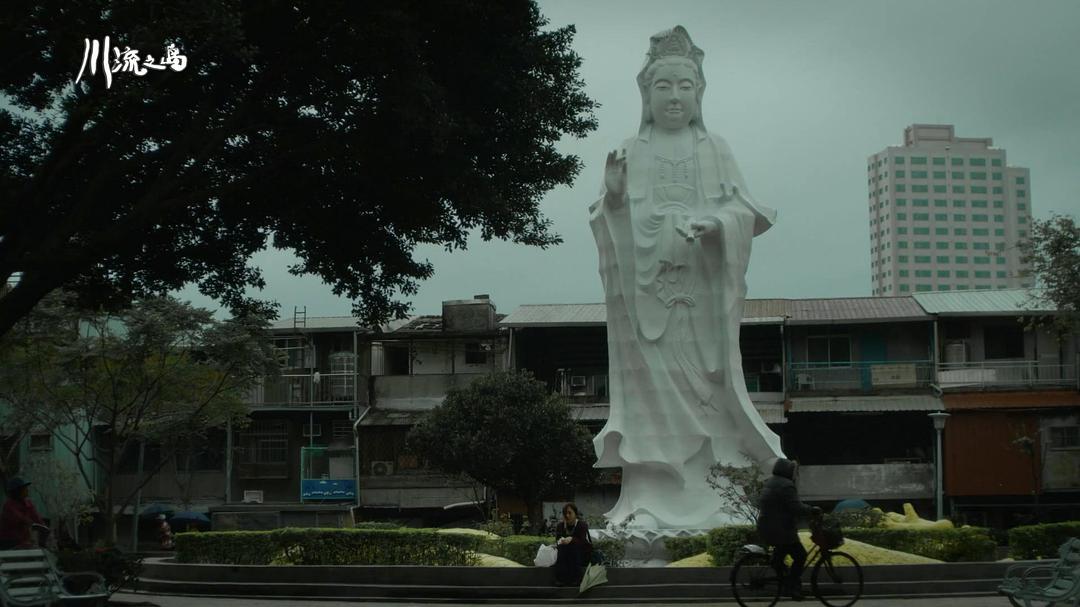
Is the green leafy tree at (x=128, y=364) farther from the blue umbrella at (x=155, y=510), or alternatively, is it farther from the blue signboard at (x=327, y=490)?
the blue umbrella at (x=155, y=510)

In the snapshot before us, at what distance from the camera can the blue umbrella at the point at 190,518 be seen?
41.0 meters

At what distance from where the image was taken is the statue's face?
75.6 ft

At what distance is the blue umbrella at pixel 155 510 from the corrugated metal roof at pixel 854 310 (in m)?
19.1

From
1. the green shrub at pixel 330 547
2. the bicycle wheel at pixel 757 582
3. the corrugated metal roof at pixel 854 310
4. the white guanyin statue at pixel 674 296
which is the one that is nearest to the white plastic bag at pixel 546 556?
the green shrub at pixel 330 547

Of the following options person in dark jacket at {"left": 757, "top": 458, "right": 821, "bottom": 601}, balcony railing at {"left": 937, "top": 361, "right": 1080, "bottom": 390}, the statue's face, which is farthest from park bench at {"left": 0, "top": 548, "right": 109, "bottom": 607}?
balcony railing at {"left": 937, "top": 361, "right": 1080, "bottom": 390}

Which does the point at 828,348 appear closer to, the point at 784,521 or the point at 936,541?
the point at 936,541

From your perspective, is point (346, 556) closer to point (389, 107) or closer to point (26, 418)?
point (389, 107)

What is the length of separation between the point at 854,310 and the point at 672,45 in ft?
70.3

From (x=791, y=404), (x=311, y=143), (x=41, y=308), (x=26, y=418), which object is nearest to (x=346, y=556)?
(x=311, y=143)

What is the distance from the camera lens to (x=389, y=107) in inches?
551

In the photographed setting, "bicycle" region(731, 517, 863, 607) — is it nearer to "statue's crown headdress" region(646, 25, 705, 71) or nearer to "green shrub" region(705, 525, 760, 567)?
"green shrub" region(705, 525, 760, 567)

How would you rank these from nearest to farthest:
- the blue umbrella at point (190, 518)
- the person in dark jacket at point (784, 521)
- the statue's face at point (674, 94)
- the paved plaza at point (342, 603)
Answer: the person in dark jacket at point (784, 521), the paved plaza at point (342, 603), the statue's face at point (674, 94), the blue umbrella at point (190, 518)

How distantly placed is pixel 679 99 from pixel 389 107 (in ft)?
32.4

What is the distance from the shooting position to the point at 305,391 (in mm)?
44094
